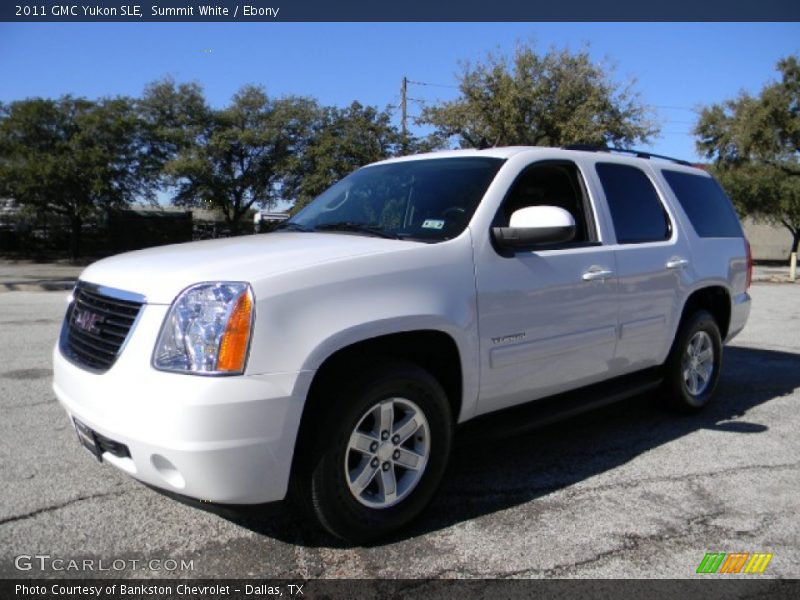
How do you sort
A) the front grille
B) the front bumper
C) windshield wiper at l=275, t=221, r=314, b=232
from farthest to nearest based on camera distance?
windshield wiper at l=275, t=221, r=314, b=232 → the front grille → the front bumper

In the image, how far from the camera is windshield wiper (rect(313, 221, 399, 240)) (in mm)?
3473

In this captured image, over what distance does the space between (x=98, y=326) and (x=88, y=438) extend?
0.51 meters

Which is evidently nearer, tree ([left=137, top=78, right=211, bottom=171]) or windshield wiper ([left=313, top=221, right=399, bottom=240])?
windshield wiper ([left=313, top=221, right=399, bottom=240])

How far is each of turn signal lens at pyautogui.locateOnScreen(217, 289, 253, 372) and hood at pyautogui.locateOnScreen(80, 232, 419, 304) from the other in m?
A: 0.15

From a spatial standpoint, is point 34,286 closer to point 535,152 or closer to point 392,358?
point 535,152

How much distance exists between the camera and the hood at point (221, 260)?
2732mm

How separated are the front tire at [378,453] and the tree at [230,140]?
2978 cm

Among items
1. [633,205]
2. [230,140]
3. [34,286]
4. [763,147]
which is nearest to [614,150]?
[633,205]

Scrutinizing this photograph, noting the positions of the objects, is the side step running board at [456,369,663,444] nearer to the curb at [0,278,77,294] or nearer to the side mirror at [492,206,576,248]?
the side mirror at [492,206,576,248]

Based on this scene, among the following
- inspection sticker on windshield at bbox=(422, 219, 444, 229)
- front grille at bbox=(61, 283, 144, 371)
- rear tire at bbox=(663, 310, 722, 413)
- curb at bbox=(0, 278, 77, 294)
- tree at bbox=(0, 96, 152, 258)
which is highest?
tree at bbox=(0, 96, 152, 258)

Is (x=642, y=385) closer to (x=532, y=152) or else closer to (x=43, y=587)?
(x=532, y=152)

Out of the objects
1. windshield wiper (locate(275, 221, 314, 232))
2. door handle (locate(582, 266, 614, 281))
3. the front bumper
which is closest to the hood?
the front bumper

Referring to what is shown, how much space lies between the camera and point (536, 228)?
341 cm

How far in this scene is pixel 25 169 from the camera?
1103 inches
